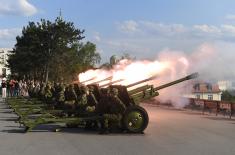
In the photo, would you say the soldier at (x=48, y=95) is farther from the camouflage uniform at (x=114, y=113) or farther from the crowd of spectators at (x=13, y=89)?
the crowd of spectators at (x=13, y=89)

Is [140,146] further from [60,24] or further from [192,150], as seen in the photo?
[60,24]

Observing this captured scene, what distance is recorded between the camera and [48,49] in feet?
179

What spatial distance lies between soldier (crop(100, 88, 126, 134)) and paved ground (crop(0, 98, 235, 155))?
1.61 ft

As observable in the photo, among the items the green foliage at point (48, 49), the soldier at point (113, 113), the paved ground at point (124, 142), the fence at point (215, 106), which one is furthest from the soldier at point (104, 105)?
the green foliage at point (48, 49)

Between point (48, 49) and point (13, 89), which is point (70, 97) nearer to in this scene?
point (13, 89)

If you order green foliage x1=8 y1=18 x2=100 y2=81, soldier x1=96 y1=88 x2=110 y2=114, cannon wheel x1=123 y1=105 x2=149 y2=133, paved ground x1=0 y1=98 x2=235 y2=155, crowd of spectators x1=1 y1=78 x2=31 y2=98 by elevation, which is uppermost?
green foliage x1=8 y1=18 x2=100 y2=81

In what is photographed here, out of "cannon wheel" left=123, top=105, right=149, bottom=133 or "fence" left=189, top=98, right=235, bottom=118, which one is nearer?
"cannon wheel" left=123, top=105, right=149, bottom=133

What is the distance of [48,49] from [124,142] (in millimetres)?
39098

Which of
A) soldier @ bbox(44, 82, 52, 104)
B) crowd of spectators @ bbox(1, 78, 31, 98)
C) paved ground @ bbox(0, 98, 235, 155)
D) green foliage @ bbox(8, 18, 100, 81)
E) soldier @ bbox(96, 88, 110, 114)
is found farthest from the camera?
green foliage @ bbox(8, 18, 100, 81)

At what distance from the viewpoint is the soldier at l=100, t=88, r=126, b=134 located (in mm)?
18703

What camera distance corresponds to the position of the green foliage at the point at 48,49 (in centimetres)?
5481

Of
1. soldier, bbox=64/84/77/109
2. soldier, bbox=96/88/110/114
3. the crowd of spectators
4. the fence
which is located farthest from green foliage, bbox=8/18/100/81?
soldier, bbox=96/88/110/114

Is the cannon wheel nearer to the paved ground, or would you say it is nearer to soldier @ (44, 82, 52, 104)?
the paved ground

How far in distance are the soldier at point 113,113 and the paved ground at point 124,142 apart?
0.49m
